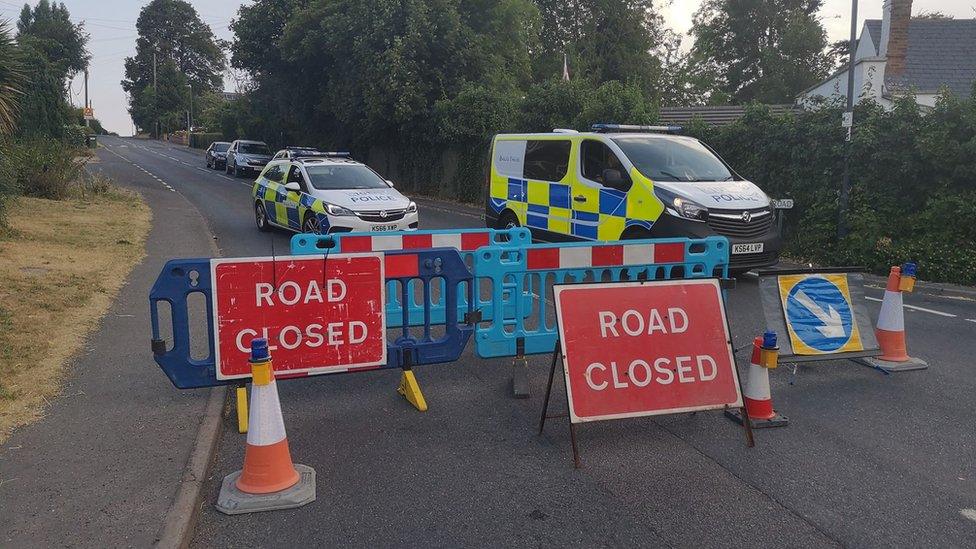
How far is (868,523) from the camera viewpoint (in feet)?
12.2

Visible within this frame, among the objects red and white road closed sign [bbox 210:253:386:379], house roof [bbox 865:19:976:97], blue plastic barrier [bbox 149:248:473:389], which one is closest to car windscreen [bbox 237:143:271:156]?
house roof [bbox 865:19:976:97]

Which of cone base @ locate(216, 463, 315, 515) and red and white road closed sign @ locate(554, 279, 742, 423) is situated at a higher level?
red and white road closed sign @ locate(554, 279, 742, 423)

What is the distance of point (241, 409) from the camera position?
5.02m

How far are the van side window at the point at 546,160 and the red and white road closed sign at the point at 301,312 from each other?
643 cm

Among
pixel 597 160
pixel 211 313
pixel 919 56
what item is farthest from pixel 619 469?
pixel 919 56

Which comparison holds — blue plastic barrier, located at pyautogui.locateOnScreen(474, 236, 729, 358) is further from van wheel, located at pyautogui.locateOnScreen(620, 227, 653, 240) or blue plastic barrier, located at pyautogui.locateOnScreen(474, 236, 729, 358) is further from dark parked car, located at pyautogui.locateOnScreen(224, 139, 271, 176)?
dark parked car, located at pyautogui.locateOnScreen(224, 139, 271, 176)

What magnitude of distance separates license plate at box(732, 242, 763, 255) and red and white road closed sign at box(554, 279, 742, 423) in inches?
190

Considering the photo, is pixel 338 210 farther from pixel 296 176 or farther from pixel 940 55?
pixel 940 55

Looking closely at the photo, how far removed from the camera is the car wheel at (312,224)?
12.7 meters

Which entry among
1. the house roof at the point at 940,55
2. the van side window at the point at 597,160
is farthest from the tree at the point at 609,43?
the van side window at the point at 597,160

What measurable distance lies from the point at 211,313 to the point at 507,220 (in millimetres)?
8022

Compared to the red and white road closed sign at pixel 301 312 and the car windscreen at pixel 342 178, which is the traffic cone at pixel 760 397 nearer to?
the red and white road closed sign at pixel 301 312

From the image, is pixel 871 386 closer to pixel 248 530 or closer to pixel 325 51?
pixel 248 530

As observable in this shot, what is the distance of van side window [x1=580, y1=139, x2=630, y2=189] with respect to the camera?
408 inches
